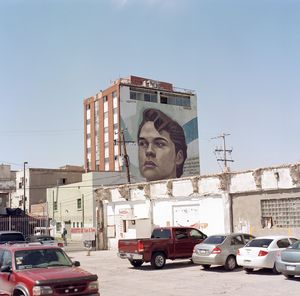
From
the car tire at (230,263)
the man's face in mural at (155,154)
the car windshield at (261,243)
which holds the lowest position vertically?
the car tire at (230,263)

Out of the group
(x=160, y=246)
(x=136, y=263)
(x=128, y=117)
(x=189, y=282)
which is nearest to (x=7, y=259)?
(x=189, y=282)

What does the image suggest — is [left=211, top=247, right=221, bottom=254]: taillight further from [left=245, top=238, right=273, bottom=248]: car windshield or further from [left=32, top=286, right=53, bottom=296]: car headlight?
[left=32, top=286, right=53, bottom=296]: car headlight

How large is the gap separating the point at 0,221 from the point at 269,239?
2858cm

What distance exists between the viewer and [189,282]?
1686cm

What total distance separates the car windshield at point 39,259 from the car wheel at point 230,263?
10093 millimetres

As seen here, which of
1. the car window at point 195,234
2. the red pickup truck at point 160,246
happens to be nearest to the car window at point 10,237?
the red pickup truck at point 160,246

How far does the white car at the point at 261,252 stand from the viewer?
18.2m

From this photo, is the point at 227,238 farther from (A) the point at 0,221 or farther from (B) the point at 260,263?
(A) the point at 0,221

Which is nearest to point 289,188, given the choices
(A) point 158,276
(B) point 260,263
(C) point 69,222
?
(B) point 260,263

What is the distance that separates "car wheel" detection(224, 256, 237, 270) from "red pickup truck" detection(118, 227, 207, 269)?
311 centimetres

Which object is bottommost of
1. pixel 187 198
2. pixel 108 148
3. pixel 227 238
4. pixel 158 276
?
pixel 158 276

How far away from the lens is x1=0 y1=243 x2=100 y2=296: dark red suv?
998 cm

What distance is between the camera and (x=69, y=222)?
70875mm

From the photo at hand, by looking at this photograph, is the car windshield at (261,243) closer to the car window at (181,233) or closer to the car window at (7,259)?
the car window at (181,233)
